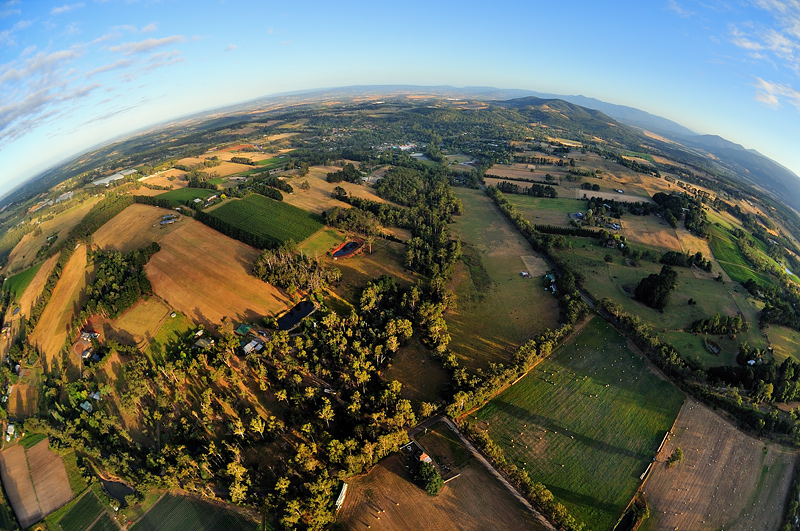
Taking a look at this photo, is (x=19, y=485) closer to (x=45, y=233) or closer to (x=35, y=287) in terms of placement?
(x=35, y=287)

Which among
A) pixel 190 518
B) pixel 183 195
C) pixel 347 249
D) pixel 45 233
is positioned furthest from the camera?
pixel 183 195

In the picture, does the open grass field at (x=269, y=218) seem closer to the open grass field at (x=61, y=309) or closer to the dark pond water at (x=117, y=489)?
the open grass field at (x=61, y=309)

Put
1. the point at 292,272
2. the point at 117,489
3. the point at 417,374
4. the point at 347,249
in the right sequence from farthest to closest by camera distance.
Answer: the point at 347,249
the point at 292,272
the point at 417,374
the point at 117,489

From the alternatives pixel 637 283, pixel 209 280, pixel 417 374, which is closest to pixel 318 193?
pixel 209 280

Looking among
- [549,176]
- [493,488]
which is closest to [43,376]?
[493,488]

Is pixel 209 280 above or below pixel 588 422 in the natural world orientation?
above

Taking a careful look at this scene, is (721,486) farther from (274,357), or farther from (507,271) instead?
(274,357)
